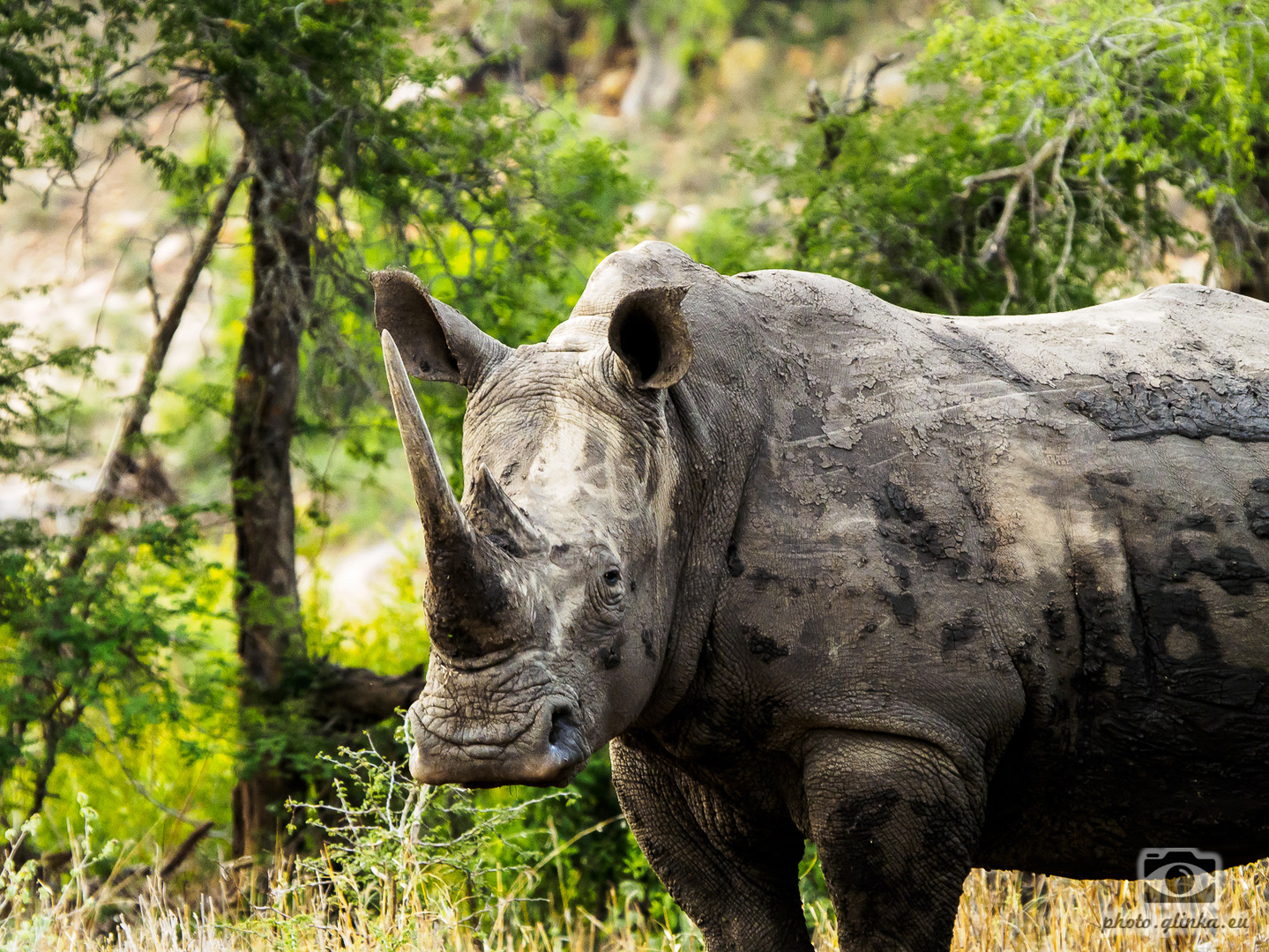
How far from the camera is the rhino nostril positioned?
299 cm

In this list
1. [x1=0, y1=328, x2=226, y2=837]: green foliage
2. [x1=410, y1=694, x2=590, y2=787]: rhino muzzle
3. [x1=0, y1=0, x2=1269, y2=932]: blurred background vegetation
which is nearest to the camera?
[x1=410, y1=694, x2=590, y2=787]: rhino muzzle

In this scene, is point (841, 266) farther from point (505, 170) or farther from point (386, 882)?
point (386, 882)

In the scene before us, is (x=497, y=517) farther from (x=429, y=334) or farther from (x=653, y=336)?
(x=429, y=334)

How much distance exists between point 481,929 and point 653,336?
8.26ft

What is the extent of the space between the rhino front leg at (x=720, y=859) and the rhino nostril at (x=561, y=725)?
853 mm

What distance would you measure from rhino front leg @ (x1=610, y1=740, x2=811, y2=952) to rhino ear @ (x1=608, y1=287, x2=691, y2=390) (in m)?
1.12

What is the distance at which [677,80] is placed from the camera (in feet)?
129

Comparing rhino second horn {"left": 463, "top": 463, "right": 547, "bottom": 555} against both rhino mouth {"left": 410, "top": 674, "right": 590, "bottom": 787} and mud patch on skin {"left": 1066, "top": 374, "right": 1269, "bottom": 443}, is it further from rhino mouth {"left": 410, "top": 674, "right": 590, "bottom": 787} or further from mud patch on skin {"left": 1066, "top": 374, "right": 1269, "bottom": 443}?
mud patch on skin {"left": 1066, "top": 374, "right": 1269, "bottom": 443}

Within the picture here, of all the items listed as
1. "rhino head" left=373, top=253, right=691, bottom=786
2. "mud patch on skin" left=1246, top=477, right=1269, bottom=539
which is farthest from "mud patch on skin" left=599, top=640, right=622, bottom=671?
"mud patch on skin" left=1246, top=477, right=1269, bottom=539

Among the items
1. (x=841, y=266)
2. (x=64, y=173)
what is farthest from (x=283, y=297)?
(x=841, y=266)

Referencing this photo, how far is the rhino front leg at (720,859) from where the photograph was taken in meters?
3.85

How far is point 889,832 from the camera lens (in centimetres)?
338

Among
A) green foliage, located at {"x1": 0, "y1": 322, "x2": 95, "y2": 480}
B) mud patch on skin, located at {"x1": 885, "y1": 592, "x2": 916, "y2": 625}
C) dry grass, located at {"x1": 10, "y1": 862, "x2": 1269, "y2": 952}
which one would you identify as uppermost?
green foliage, located at {"x1": 0, "y1": 322, "x2": 95, "y2": 480}

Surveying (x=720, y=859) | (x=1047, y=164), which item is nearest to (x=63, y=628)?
(x=720, y=859)
